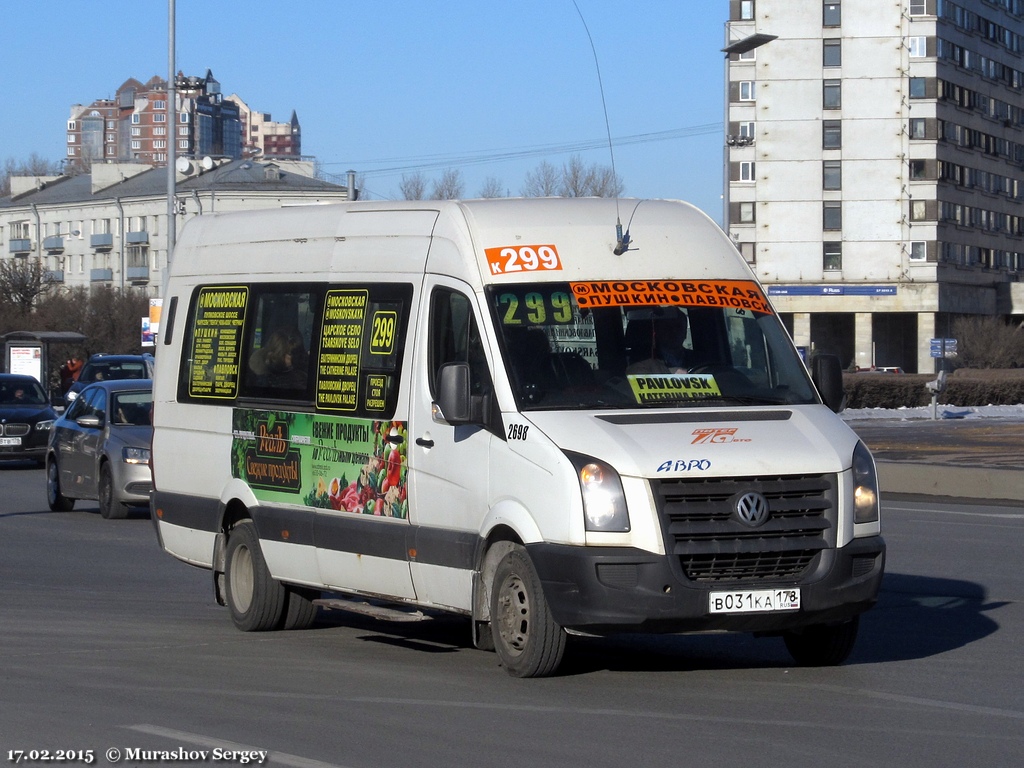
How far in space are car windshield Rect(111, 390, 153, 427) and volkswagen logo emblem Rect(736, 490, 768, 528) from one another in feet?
42.2

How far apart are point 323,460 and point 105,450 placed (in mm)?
10044

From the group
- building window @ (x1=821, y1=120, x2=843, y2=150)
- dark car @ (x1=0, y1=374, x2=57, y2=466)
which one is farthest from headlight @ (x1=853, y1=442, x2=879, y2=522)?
building window @ (x1=821, y1=120, x2=843, y2=150)

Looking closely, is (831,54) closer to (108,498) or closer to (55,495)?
(55,495)

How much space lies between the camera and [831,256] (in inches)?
3809

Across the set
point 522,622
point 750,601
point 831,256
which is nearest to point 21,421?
point 522,622

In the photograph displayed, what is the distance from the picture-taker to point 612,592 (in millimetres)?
7836

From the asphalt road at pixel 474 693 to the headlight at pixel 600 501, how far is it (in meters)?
0.83

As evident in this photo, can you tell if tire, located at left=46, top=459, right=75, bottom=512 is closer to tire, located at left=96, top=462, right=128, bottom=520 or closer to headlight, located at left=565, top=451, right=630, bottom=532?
tire, located at left=96, top=462, right=128, bottom=520

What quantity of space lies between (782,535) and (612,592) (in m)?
0.90

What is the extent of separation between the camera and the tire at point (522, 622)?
811cm

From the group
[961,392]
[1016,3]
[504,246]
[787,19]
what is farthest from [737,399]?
[1016,3]

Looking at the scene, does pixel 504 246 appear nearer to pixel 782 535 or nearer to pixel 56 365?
pixel 782 535

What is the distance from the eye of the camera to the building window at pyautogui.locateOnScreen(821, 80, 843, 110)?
313 ft

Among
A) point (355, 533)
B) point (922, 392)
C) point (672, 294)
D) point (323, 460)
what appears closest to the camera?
point (672, 294)
